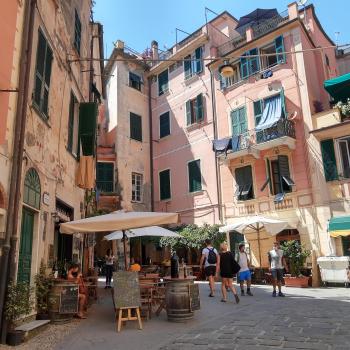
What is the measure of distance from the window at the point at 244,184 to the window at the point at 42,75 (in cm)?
1201

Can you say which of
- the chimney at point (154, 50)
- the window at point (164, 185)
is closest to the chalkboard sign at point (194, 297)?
the window at point (164, 185)

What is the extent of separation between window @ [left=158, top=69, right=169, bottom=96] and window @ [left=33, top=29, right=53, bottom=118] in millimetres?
16383

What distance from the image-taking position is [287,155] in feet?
58.1

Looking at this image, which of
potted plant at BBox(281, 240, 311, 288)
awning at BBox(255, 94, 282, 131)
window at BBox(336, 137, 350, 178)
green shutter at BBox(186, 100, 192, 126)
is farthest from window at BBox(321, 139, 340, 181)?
green shutter at BBox(186, 100, 192, 126)

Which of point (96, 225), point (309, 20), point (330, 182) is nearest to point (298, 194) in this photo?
point (330, 182)

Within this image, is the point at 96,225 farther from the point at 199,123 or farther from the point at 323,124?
the point at 199,123

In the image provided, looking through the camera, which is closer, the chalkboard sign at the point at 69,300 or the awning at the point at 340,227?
the chalkboard sign at the point at 69,300

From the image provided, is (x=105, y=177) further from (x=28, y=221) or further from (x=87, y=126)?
(x=28, y=221)

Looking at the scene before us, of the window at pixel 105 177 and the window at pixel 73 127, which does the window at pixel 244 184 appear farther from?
the window at pixel 73 127

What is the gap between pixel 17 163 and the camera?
6.69 m

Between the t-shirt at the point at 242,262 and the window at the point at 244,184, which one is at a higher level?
the window at the point at 244,184

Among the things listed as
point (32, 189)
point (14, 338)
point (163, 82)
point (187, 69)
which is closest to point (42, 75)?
point (32, 189)

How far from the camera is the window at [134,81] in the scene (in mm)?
25245

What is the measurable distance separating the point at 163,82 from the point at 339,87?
12.1 metres
